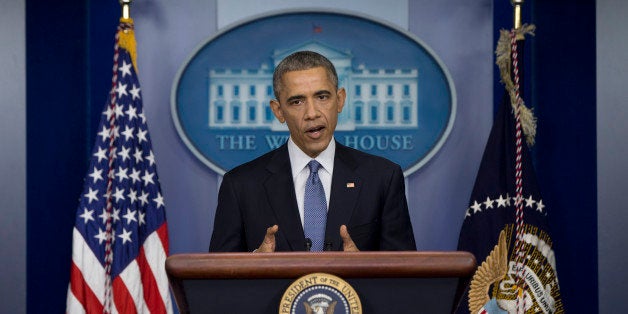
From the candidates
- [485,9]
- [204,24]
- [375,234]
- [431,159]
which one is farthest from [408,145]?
[375,234]

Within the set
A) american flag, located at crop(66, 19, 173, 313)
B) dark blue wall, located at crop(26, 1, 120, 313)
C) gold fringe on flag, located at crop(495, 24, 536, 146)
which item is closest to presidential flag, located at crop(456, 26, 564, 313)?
gold fringe on flag, located at crop(495, 24, 536, 146)

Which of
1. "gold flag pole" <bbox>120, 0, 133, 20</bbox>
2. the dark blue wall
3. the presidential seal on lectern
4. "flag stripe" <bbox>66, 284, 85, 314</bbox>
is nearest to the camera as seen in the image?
the presidential seal on lectern

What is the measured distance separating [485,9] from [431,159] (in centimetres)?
76

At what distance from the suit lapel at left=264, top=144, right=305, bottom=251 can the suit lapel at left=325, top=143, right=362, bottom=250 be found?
0.08 m

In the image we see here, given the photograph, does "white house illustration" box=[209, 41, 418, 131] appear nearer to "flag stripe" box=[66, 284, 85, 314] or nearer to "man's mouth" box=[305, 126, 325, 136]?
"flag stripe" box=[66, 284, 85, 314]

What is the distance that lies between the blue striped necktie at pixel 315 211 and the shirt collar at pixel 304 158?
0.10ft

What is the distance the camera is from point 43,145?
147 inches

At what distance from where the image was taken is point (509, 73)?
11.8ft

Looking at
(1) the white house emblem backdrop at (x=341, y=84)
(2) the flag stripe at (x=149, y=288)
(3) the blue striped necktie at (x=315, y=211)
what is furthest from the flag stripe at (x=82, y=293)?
(3) the blue striped necktie at (x=315, y=211)

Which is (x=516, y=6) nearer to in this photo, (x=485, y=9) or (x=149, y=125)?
(x=485, y=9)

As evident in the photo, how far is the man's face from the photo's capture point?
2289 millimetres

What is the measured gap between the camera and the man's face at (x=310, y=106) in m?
2.29

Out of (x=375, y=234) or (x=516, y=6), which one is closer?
(x=375, y=234)

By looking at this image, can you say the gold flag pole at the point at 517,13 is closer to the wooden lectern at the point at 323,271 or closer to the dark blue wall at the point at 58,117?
the dark blue wall at the point at 58,117
